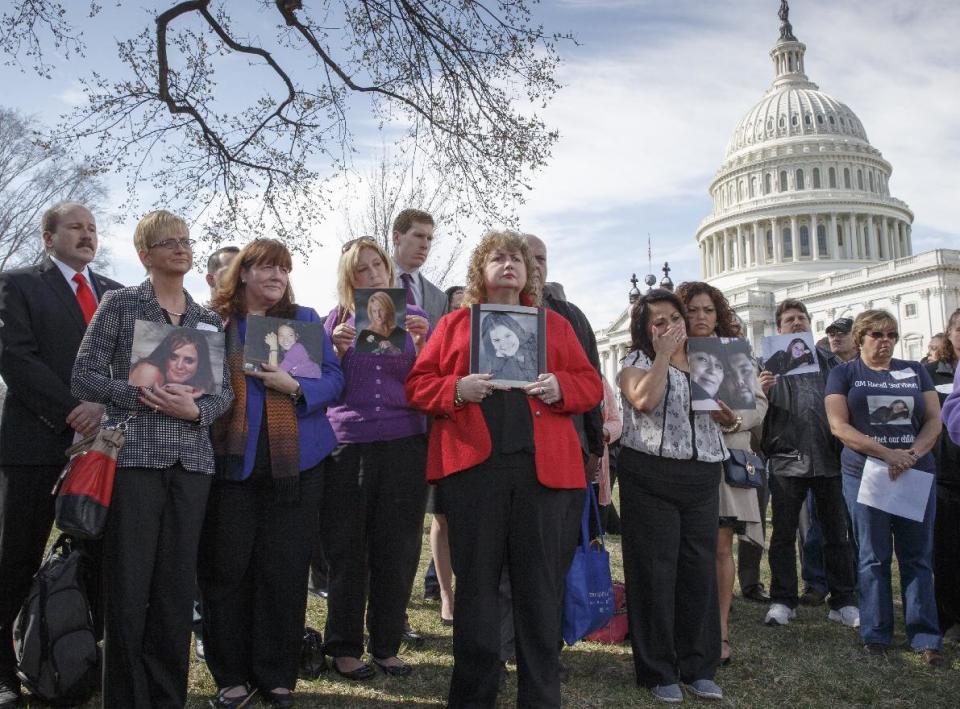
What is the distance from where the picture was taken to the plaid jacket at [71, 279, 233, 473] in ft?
12.8

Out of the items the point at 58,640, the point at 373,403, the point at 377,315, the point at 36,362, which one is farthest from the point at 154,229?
the point at 58,640

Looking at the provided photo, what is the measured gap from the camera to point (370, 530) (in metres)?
4.98

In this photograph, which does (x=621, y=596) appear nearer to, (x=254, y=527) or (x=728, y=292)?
(x=254, y=527)

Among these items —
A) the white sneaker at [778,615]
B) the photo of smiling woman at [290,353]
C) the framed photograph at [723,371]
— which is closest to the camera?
the photo of smiling woman at [290,353]

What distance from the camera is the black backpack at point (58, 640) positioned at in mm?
4121

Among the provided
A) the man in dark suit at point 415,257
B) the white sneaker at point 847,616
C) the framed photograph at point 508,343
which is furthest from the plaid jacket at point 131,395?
the white sneaker at point 847,616

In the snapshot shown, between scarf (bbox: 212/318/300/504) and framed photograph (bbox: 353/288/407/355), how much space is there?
24.8 inches

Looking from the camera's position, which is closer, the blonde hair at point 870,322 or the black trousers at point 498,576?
the black trousers at point 498,576

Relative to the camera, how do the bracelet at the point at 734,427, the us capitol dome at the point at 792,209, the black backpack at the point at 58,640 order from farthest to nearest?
the us capitol dome at the point at 792,209
the bracelet at the point at 734,427
the black backpack at the point at 58,640

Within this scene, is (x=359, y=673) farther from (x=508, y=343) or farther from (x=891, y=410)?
(x=891, y=410)

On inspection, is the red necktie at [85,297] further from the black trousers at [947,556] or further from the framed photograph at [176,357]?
the black trousers at [947,556]

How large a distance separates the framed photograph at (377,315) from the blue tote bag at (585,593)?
1.54 meters

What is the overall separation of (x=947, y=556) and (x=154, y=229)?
20.2 ft

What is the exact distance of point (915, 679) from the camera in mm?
5152
